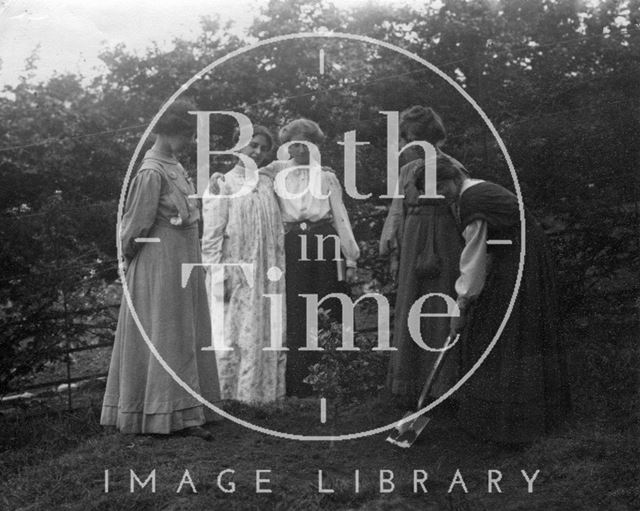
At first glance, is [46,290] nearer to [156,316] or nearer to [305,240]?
[156,316]

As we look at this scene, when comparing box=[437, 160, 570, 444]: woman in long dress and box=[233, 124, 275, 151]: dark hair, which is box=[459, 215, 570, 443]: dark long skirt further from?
box=[233, 124, 275, 151]: dark hair

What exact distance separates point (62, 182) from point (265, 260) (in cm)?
131

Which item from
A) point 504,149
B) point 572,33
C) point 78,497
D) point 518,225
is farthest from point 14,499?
point 572,33

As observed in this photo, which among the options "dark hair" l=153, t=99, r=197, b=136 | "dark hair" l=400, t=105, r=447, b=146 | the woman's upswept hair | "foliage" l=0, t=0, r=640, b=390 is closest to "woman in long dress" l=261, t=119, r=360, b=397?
the woman's upswept hair

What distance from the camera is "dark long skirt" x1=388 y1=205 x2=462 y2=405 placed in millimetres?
4211

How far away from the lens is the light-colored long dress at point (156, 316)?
3.99 m

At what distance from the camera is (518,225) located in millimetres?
3797

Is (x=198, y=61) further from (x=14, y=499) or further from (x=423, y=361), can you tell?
(x=14, y=499)

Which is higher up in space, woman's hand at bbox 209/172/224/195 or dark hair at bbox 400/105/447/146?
dark hair at bbox 400/105/447/146

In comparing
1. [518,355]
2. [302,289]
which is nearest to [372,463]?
[518,355]

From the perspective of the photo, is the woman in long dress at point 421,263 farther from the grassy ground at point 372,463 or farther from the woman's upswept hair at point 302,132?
the woman's upswept hair at point 302,132

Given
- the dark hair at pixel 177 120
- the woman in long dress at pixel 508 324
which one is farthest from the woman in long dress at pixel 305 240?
the woman in long dress at pixel 508 324

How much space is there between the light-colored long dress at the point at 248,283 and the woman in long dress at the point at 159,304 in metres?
0.66

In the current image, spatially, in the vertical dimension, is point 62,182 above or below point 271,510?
above
